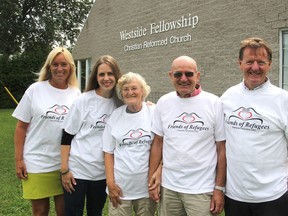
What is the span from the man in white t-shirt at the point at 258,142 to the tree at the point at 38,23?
31197mm

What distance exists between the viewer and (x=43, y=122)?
3.79m

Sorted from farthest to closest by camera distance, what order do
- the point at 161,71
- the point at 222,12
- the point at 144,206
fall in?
the point at 161,71
the point at 222,12
the point at 144,206

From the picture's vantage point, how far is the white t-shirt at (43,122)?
149 inches

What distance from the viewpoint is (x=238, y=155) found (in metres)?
2.93

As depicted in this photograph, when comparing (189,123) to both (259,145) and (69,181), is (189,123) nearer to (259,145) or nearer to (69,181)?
(259,145)

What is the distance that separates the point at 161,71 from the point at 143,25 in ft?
6.49

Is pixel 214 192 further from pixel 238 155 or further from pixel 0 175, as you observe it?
pixel 0 175

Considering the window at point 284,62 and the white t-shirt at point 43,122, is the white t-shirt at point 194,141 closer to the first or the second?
the white t-shirt at point 43,122

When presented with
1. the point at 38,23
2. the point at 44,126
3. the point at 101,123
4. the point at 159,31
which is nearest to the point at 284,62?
the point at 159,31

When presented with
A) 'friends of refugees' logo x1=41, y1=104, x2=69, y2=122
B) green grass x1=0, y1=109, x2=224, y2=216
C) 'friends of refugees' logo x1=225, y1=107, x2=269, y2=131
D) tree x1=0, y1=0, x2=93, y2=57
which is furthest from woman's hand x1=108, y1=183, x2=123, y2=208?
tree x1=0, y1=0, x2=93, y2=57

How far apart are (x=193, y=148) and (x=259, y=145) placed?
0.51m

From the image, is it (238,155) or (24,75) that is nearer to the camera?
(238,155)

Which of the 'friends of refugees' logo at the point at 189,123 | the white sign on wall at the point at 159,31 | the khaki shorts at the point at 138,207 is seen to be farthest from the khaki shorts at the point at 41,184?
the white sign on wall at the point at 159,31

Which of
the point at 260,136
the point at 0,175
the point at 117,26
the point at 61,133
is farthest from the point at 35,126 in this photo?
the point at 117,26
